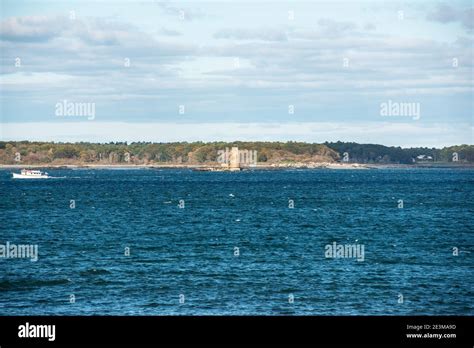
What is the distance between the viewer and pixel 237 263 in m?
50.6

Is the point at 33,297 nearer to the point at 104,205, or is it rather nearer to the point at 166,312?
the point at 166,312

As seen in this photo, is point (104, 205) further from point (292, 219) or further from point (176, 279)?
point (176, 279)

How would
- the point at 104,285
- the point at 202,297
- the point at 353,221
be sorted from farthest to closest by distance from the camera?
1. the point at 353,221
2. the point at 104,285
3. the point at 202,297

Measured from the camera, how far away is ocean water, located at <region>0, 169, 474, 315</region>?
36219 millimetres

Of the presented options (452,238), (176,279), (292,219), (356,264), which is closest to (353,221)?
(292,219)

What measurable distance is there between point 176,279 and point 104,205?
68466 mm

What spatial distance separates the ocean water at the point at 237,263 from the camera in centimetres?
3622

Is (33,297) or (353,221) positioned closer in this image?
(33,297)

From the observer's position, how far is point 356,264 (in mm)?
49812

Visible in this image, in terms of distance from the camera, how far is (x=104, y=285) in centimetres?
4134
